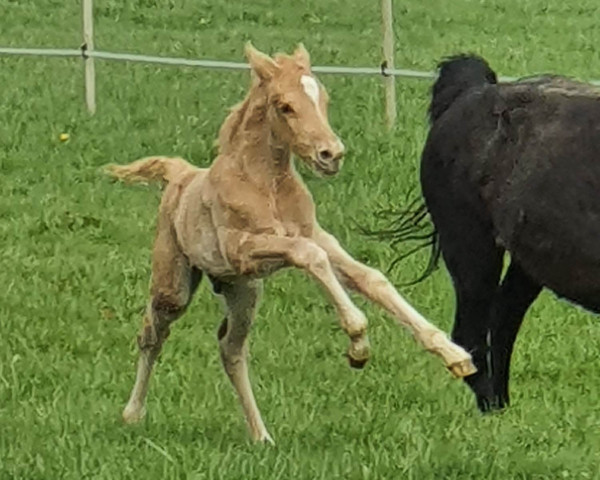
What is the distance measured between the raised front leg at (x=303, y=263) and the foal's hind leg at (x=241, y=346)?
57cm

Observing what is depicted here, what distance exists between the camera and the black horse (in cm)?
722

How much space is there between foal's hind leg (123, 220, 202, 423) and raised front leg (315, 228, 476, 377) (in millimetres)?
752

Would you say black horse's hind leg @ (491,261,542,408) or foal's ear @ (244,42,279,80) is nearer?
foal's ear @ (244,42,279,80)

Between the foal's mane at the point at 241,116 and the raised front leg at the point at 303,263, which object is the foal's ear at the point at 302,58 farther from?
the raised front leg at the point at 303,263

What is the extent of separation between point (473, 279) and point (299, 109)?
2.36 meters

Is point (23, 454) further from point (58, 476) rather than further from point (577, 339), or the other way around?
point (577, 339)

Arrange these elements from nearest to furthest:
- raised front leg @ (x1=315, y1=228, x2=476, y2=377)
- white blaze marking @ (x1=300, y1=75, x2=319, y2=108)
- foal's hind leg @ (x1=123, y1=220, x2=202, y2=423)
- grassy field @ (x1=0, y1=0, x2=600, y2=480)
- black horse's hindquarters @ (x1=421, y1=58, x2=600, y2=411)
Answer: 1. raised front leg @ (x1=315, y1=228, x2=476, y2=377)
2. white blaze marking @ (x1=300, y1=75, x2=319, y2=108)
3. grassy field @ (x1=0, y1=0, x2=600, y2=480)
4. foal's hind leg @ (x1=123, y1=220, x2=202, y2=423)
5. black horse's hindquarters @ (x1=421, y1=58, x2=600, y2=411)

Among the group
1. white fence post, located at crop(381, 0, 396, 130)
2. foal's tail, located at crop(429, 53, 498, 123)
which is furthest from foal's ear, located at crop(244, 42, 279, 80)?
white fence post, located at crop(381, 0, 396, 130)

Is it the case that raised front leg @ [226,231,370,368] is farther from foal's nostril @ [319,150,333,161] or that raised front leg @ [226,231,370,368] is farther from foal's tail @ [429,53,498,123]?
foal's tail @ [429,53,498,123]

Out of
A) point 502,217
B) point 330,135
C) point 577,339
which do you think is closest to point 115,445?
point 330,135

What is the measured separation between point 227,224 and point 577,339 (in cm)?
335

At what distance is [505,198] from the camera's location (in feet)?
24.4

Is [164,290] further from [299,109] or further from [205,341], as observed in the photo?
[205,341]

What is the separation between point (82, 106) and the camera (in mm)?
14164
